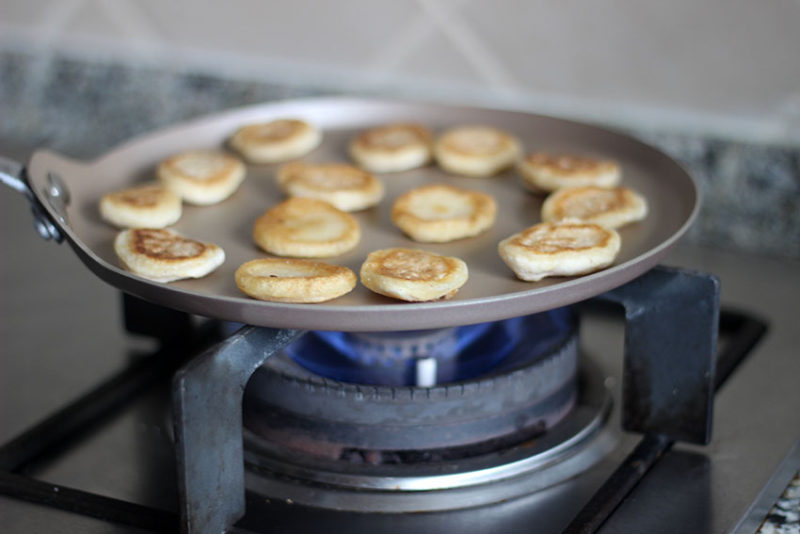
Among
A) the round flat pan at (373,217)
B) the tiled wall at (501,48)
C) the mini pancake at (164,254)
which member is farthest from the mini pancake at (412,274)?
the tiled wall at (501,48)

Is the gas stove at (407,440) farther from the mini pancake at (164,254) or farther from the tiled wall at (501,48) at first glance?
the tiled wall at (501,48)

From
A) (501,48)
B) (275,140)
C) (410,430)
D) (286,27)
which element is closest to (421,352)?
(410,430)

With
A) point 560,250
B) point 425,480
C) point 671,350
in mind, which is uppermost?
point 560,250

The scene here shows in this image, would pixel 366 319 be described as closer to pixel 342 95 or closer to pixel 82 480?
pixel 82 480

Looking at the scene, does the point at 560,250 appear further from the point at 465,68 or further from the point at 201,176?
the point at 465,68

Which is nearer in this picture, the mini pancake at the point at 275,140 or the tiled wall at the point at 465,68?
the mini pancake at the point at 275,140

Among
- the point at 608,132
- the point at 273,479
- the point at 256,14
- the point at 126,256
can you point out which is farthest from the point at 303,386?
the point at 256,14

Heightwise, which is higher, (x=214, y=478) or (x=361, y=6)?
(x=361, y=6)
